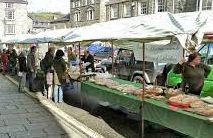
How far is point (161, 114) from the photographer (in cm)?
789

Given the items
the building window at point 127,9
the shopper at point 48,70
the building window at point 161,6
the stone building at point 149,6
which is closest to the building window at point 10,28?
the stone building at point 149,6

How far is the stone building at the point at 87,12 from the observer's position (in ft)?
229

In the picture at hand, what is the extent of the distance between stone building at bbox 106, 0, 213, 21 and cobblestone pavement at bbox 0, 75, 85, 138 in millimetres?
30101

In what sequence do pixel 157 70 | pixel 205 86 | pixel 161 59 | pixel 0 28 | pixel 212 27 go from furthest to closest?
pixel 0 28 < pixel 157 70 < pixel 161 59 < pixel 205 86 < pixel 212 27

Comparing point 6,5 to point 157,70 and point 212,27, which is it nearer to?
point 157,70

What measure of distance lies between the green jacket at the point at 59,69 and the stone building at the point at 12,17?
8153cm

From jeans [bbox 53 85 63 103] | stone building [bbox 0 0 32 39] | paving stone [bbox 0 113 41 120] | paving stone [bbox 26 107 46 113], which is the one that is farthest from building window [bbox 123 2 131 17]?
paving stone [bbox 0 113 41 120]

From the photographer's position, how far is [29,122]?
1031cm

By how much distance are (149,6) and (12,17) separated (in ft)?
165

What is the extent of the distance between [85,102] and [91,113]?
84.0 inches

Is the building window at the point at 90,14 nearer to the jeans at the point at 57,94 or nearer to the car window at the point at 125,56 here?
the car window at the point at 125,56

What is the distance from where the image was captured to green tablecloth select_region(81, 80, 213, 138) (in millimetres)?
6715

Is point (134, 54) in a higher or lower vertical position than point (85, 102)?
higher

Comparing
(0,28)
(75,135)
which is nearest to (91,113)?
(75,135)
